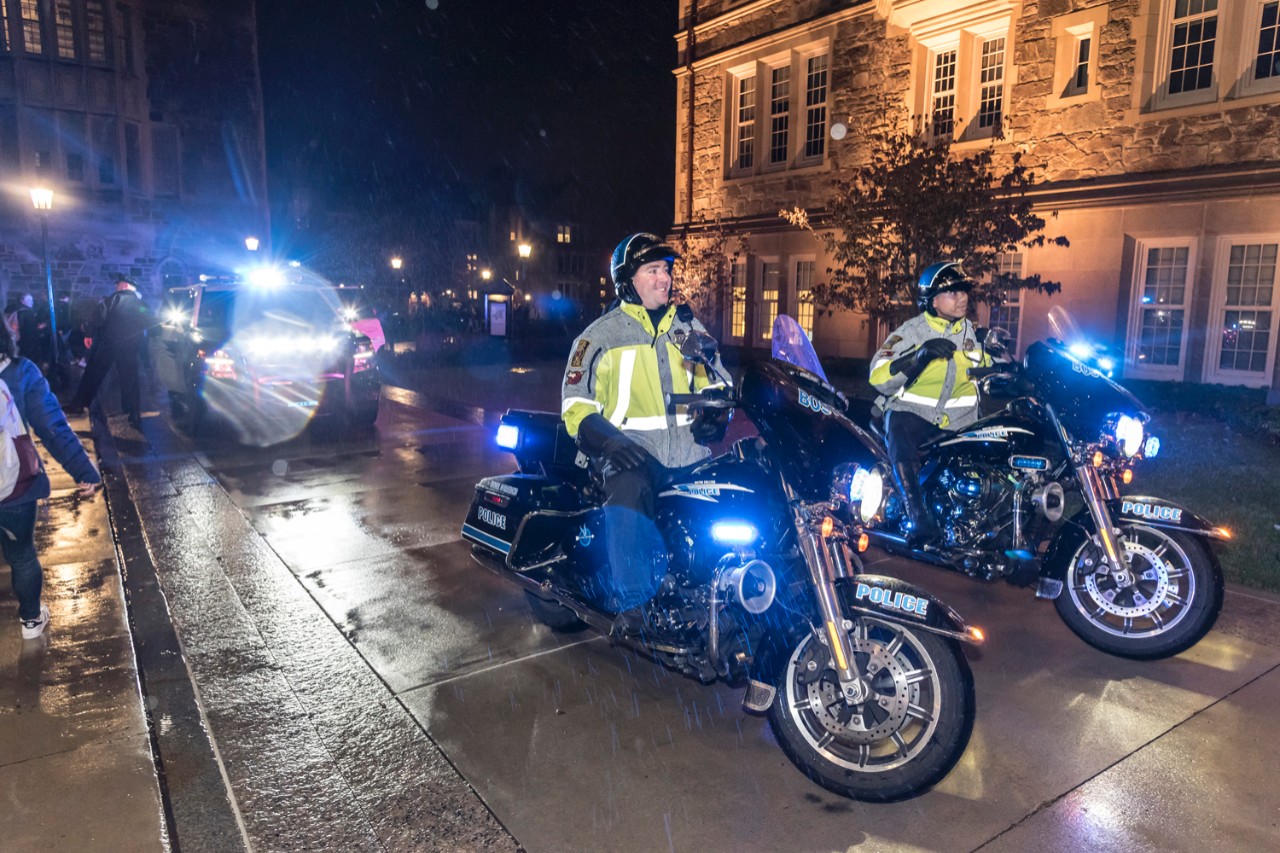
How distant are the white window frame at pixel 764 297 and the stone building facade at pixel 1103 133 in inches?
39.0

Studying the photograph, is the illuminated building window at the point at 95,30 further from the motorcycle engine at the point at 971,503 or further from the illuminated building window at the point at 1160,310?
the motorcycle engine at the point at 971,503

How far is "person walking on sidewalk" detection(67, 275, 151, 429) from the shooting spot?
12242mm

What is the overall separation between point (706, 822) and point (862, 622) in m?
0.96

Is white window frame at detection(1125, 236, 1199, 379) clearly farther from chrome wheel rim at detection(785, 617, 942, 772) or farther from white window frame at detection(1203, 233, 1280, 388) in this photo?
chrome wheel rim at detection(785, 617, 942, 772)

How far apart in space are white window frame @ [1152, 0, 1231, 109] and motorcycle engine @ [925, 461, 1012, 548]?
1310cm

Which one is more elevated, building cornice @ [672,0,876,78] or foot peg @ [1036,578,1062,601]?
building cornice @ [672,0,876,78]

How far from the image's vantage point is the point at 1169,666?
4.33 meters

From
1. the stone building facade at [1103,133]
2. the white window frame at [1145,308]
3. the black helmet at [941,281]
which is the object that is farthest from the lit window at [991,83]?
the black helmet at [941,281]

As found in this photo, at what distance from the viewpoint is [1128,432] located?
14.1 feet

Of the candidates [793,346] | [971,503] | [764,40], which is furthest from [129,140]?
[971,503]

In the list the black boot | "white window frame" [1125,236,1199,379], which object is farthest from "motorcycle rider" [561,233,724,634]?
"white window frame" [1125,236,1199,379]

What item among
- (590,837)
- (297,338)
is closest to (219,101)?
(297,338)

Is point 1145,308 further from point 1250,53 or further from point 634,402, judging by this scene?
point 634,402

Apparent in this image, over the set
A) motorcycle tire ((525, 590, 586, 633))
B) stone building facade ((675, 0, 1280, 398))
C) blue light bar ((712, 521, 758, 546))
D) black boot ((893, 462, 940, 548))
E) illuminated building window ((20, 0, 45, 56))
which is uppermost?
illuminated building window ((20, 0, 45, 56))
